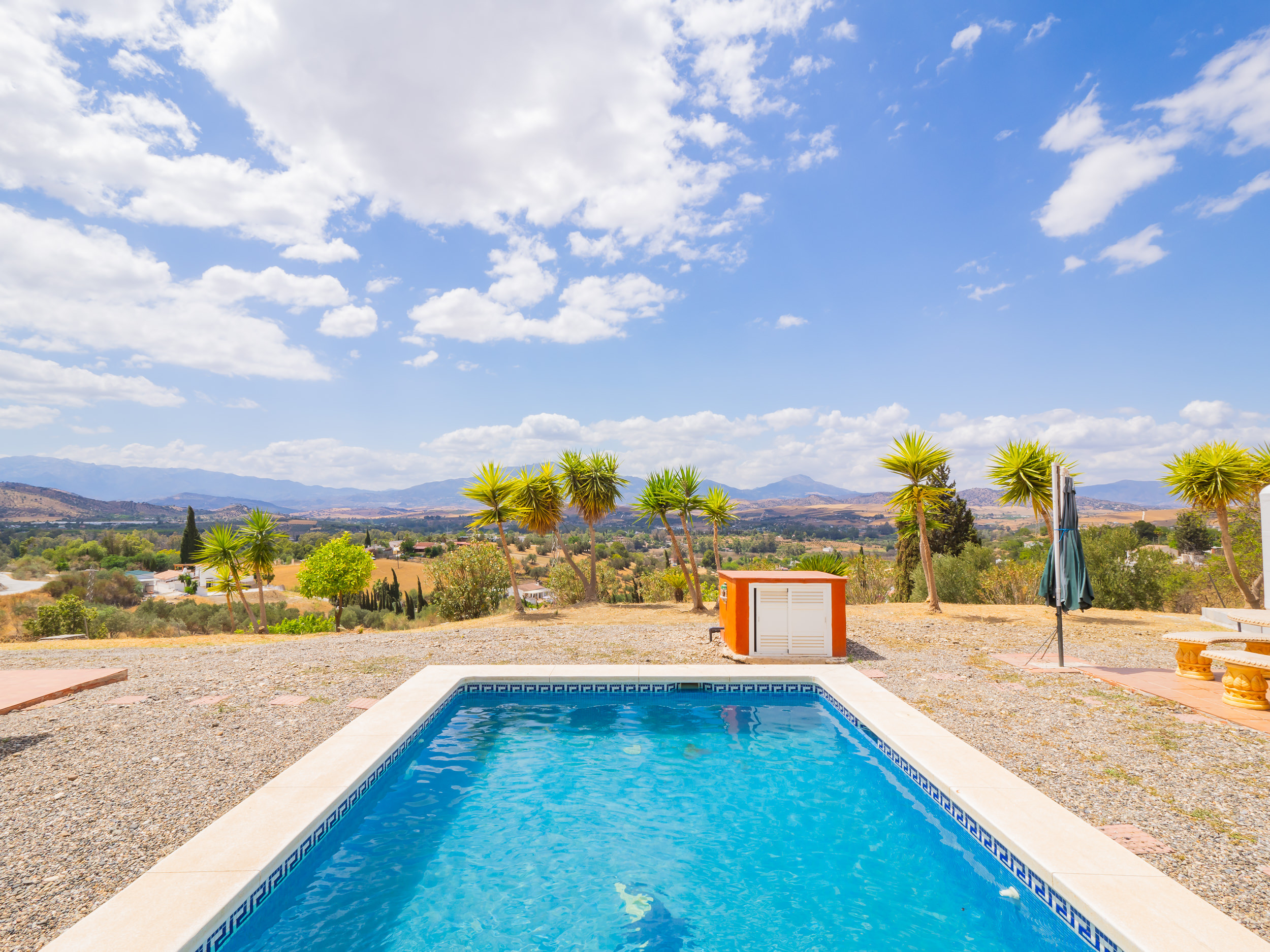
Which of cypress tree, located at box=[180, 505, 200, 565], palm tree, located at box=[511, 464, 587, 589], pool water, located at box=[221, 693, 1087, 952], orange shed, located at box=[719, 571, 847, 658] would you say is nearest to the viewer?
pool water, located at box=[221, 693, 1087, 952]

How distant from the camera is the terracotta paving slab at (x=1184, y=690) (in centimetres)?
605

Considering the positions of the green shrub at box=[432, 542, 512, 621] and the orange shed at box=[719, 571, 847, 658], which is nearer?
the orange shed at box=[719, 571, 847, 658]

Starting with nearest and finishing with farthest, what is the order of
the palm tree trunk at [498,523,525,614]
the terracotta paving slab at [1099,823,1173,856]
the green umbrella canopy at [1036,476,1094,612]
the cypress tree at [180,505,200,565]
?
1. the terracotta paving slab at [1099,823,1173,856]
2. the green umbrella canopy at [1036,476,1094,612]
3. the palm tree trunk at [498,523,525,614]
4. the cypress tree at [180,505,200,565]

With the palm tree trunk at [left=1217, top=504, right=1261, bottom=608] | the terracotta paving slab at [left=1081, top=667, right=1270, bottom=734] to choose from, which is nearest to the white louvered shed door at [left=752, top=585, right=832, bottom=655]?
the terracotta paving slab at [left=1081, top=667, right=1270, bottom=734]

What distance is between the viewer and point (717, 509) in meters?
15.3

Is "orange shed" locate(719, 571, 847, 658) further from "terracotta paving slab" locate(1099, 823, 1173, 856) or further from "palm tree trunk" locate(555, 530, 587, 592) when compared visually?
"palm tree trunk" locate(555, 530, 587, 592)

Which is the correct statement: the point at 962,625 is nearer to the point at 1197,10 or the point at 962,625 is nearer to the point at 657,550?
the point at 1197,10

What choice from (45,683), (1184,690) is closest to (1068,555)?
(1184,690)

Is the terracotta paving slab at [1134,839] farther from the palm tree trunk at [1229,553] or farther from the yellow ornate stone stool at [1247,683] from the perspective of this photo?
the palm tree trunk at [1229,553]

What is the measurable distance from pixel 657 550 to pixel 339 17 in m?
88.0

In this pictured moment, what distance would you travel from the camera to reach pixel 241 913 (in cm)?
326

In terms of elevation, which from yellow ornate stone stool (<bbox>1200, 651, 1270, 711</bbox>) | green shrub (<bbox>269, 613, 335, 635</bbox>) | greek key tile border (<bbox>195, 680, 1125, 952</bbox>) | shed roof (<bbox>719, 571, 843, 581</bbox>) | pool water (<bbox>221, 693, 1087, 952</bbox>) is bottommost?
green shrub (<bbox>269, 613, 335, 635</bbox>)

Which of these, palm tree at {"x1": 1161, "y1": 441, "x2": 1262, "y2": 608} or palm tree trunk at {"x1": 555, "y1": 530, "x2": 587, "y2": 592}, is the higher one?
palm tree at {"x1": 1161, "y1": 441, "x2": 1262, "y2": 608}

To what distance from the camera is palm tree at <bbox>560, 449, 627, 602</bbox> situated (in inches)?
679
